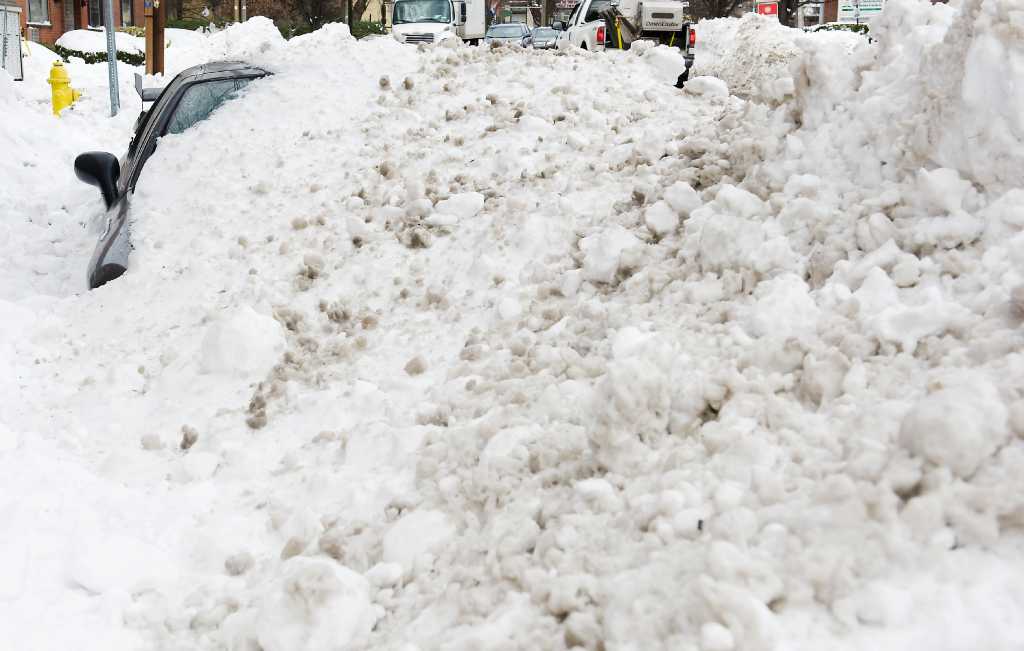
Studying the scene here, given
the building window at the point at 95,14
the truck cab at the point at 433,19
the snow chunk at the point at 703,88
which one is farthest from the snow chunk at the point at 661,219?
the building window at the point at 95,14

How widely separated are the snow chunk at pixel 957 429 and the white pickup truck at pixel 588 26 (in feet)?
45.0

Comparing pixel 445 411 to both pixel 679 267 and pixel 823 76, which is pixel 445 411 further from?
pixel 823 76

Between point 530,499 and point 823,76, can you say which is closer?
point 530,499

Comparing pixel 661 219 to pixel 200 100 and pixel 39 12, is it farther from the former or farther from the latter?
pixel 39 12

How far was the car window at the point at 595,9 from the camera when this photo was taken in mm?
18312

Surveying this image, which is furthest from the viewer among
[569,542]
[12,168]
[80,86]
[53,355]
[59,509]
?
[80,86]

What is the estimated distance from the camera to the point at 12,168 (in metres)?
10.0

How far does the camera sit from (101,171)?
6199 mm

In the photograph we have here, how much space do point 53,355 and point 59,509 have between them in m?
1.93

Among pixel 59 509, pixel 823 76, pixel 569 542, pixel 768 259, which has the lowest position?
pixel 59 509

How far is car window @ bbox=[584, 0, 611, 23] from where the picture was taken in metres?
18.3

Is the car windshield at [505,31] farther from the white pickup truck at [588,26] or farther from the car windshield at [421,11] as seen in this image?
the white pickup truck at [588,26]

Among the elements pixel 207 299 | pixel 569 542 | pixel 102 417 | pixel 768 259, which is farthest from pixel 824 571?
pixel 207 299

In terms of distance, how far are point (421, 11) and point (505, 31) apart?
34.9 feet
